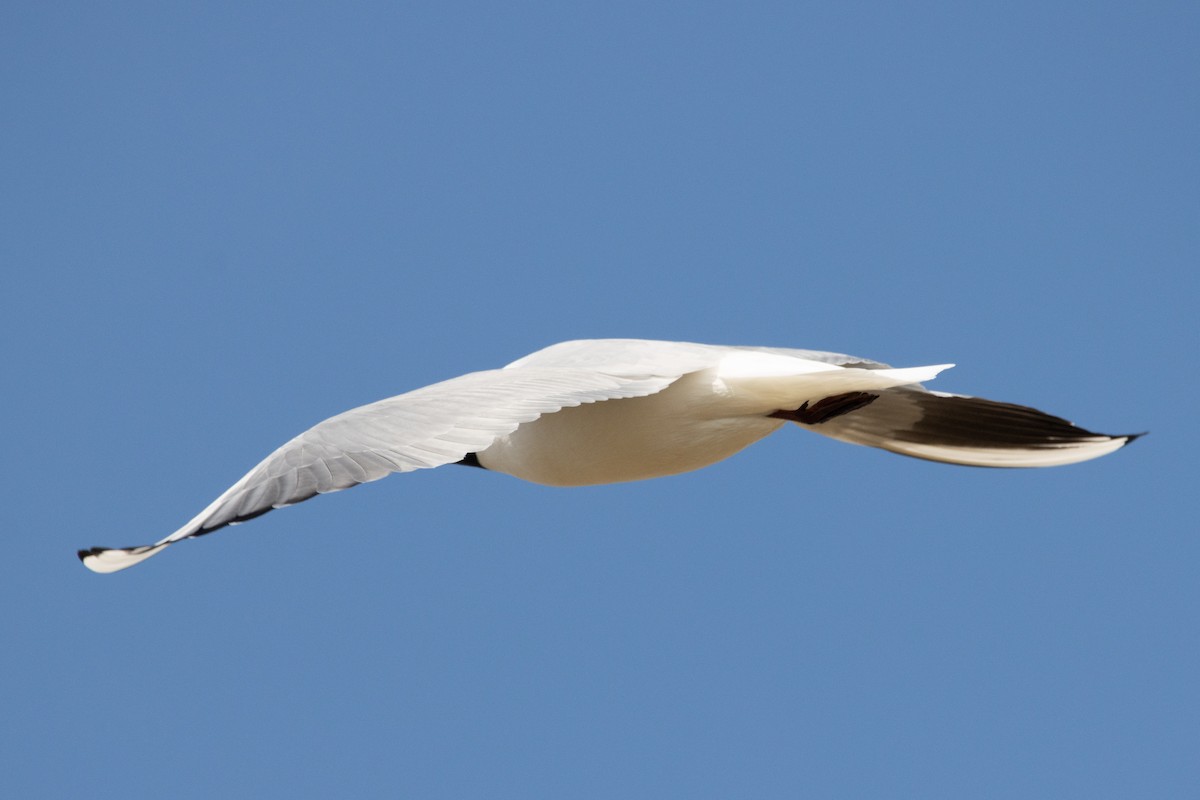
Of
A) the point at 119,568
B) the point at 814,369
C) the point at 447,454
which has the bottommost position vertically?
the point at 119,568

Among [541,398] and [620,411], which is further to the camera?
[620,411]

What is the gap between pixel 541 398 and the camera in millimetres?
3143

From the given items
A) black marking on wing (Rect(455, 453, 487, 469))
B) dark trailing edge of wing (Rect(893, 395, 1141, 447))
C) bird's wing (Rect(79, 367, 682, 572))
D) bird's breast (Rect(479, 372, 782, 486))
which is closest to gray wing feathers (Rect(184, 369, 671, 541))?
bird's wing (Rect(79, 367, 682, 572))

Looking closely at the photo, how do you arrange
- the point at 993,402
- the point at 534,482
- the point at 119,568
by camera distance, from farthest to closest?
1. the point at 993,402
2. the point at 534,482
3. the point at 119,568

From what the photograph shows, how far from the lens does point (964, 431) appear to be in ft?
14.1

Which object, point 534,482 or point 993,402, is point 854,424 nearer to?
point 993,402

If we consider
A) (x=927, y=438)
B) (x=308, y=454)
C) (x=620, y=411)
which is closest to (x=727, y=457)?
(x=620, y=411)

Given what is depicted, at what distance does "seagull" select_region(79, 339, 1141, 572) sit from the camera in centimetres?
293

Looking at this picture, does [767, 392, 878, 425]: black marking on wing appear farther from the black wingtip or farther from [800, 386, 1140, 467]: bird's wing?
the black wingtip

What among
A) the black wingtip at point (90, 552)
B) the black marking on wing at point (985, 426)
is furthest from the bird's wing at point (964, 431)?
the black wingtip at point (90, 552)

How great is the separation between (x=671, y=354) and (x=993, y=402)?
1.06 metres

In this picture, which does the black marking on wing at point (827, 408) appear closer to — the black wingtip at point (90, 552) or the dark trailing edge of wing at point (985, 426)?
the dark trailing edge of wing at point (985, 426)

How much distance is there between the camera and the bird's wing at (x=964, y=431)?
4.12 meters

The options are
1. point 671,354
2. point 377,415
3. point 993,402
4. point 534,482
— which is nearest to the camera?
point 377,415
